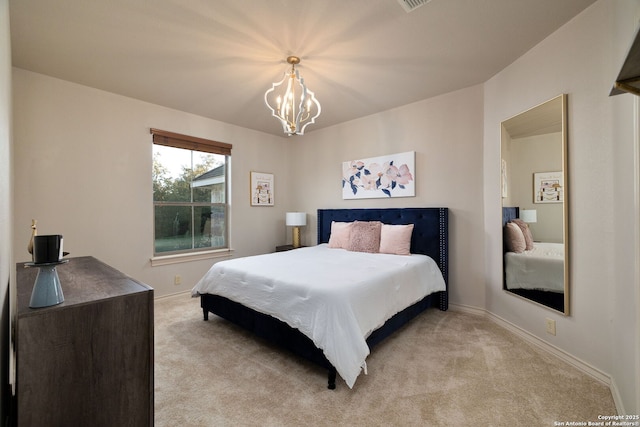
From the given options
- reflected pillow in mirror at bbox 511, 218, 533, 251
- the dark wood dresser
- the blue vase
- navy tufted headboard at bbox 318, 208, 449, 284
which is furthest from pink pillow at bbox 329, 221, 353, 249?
the blue vase

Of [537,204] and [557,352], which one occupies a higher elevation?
[537,204]

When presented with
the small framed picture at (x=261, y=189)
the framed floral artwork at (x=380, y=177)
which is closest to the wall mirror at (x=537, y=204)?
the framed floral artwork at (x=380, y=177)

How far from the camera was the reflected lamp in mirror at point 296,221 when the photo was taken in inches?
181

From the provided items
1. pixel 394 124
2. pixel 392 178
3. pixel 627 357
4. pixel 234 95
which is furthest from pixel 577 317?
pixel 234 95

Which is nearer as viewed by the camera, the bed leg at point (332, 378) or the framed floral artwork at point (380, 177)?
the bed leg at point (332, 378)

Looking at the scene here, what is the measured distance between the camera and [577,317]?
2020mm

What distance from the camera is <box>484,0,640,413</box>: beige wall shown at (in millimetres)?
1554

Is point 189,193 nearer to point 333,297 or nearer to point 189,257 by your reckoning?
point 189,257

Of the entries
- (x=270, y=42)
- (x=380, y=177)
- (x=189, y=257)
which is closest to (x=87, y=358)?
(x=270, y=42)

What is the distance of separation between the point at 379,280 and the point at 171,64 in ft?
9.03

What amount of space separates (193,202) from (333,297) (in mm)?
2951

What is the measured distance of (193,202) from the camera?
12.9 ft

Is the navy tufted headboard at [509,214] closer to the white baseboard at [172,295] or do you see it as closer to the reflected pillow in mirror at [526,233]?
the reflected pillow in mirror at [526,233]

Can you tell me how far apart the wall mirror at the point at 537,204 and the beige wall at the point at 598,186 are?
61 millimetres
